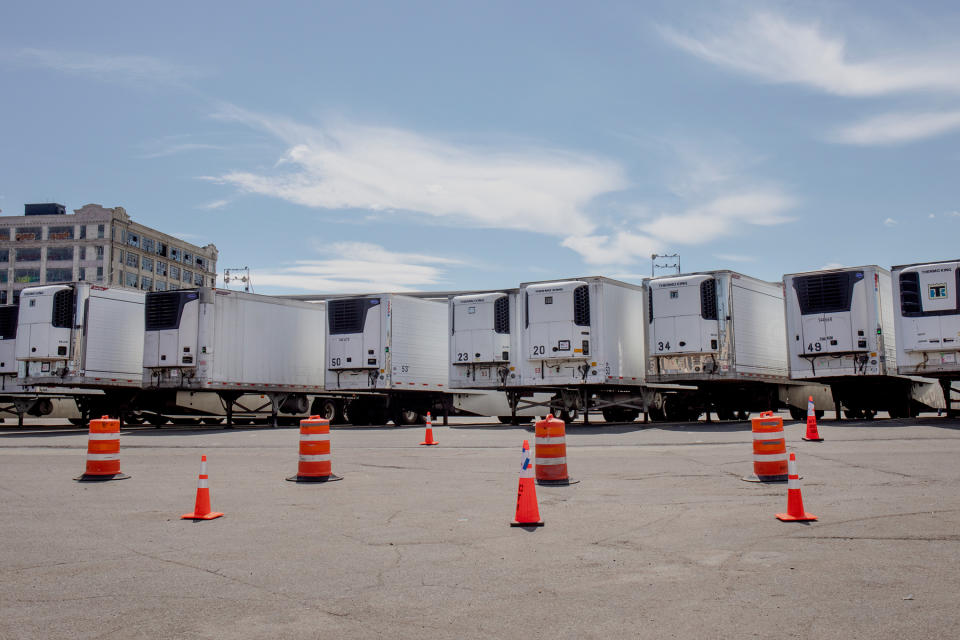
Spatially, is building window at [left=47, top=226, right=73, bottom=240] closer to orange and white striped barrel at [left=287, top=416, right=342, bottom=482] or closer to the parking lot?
the parking lot

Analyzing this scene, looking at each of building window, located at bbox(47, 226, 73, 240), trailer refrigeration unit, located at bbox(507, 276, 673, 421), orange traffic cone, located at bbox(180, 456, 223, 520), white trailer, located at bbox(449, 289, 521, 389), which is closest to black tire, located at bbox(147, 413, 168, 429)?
white trailer, located at bbox(449, 289, 521, 389)

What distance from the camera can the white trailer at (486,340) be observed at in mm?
26562

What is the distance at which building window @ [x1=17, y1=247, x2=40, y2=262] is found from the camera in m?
97.1

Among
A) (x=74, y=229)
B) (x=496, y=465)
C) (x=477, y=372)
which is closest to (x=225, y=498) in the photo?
(x=496, y=465)

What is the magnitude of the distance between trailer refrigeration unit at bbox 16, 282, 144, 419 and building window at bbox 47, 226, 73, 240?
77.9 metres

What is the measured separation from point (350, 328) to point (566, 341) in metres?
7.54

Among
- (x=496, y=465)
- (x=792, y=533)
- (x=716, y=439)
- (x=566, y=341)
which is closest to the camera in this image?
(x=792, y=533)

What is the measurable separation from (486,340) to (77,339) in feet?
39.6

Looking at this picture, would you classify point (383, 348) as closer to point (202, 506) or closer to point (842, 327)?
point (842, 327)

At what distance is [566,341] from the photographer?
24.4 metres

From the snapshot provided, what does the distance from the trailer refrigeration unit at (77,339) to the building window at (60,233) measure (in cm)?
7791

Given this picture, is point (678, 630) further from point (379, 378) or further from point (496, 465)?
point (379, 378)

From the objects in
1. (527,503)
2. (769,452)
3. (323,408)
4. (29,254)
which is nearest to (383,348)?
(323,408)

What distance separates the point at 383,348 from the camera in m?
27.8
